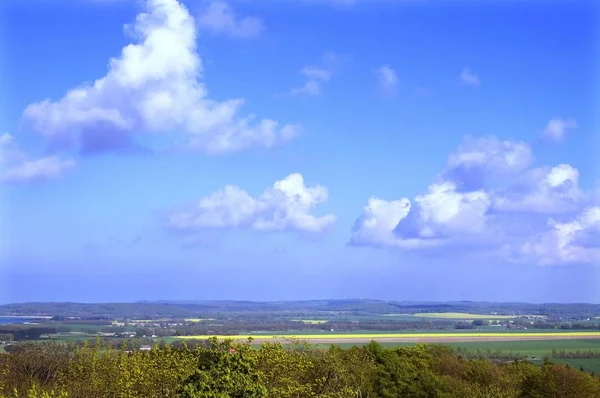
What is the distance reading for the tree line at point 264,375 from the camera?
29.4m

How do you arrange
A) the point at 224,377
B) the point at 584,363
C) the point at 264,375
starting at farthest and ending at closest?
the point at 584,363
the point at 264,375
the point at 224,377

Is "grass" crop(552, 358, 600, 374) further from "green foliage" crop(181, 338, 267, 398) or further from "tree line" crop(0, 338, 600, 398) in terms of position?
"green foliage" crop(181, 338, 267, 398)

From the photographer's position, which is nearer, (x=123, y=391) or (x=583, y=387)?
(x=123, y=391)

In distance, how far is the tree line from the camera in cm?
2942

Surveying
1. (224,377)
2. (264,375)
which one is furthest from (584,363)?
(224,377)

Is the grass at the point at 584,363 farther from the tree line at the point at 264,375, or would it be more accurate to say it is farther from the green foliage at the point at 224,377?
the green foliage at the point at 224,377

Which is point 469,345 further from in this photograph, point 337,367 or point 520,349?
point 337,367

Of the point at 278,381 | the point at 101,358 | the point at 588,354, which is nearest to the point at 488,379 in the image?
the point at 278,381

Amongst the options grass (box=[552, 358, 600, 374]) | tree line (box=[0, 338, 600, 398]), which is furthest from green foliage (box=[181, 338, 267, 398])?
grass (box=[552, 358, 600, 374])

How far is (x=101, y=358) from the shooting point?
37.5 metres

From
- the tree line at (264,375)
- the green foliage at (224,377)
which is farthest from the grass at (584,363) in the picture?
the green foliage at (224,377)

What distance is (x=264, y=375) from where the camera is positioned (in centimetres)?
3472

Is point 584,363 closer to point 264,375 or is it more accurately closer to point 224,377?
point 264,375

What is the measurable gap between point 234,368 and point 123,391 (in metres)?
5.82
